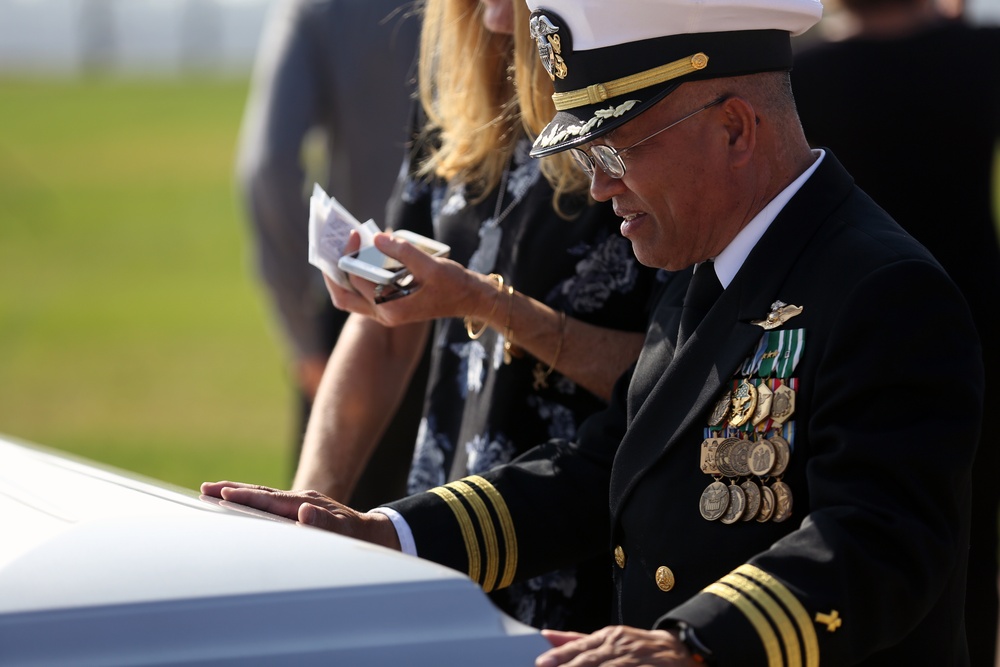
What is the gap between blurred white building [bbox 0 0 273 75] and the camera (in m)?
63.7

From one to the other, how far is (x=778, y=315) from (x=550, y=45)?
53 cm

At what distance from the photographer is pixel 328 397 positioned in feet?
9.87

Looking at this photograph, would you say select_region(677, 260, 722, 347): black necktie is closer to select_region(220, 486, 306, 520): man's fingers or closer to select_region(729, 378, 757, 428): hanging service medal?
select_region(729, 378, 757, 428): hanging service medal

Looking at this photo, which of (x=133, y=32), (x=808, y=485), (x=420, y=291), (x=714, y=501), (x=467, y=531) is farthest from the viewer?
(x=133, y=32)

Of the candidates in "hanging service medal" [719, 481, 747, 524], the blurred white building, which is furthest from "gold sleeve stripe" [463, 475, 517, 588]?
the blurred white building

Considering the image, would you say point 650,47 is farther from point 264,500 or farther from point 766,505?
point 264,500

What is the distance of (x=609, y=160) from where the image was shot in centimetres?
215

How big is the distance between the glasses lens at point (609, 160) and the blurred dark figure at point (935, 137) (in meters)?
1.60

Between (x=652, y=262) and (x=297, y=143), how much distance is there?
2848 millimetres

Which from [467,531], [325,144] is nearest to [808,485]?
[467,531]

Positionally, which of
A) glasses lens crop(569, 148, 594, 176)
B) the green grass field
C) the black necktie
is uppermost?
glasses lens crop(569, 148, 594, 176)

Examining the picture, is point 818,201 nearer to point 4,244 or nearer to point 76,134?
point 4,244

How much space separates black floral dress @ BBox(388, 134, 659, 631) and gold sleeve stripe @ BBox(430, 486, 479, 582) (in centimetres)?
40

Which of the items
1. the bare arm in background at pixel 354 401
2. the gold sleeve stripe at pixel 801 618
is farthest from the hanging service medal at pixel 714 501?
the bare arm in background at pixel 354 401
